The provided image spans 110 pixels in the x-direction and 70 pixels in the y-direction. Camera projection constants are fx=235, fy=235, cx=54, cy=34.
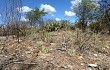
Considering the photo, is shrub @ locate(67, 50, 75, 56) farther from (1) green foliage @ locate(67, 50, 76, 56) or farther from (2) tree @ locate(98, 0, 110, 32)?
(2) tree @ locate(98, 0, 110, 32)

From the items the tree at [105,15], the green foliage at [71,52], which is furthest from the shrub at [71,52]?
the tree at [105,15]

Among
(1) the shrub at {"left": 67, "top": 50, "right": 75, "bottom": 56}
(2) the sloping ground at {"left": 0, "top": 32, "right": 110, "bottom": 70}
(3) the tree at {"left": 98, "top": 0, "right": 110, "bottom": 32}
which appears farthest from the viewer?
(3) the tree at {"left": 98, "top": 0, "right": 110, "bottom": 32}

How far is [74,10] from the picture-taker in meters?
20.8

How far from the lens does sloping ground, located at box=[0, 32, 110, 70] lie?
4.41 m

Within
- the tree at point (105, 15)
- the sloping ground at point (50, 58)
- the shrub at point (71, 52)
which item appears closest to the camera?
the sloping ground at point (50, 58)

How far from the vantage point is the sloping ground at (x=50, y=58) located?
4.41 m

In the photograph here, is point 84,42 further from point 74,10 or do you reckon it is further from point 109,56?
point 74,10

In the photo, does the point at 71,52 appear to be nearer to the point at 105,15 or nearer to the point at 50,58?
the point at 50,58

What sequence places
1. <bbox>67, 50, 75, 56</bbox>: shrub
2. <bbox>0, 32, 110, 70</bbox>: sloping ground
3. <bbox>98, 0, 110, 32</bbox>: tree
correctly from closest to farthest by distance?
<bbox>0, 32, 110, 70</bbox>: sloping ground < <bbox>67, 50, 75, 56</bbox>: shrub < <bbox>98, 0, 110, 32</bbox>: tree

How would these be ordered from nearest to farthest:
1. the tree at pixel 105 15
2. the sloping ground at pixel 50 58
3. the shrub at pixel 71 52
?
the sloping ground at pixel 50 58, the shrub at pixel 71 52, the tree at pixel 105 15

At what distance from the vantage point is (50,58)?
15.5 feet

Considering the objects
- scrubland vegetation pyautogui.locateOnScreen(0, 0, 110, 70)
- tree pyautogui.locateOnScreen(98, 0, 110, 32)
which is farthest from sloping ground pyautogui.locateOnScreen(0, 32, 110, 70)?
tree pyautogui.locateOnScreen(98, 0, 110, 32)

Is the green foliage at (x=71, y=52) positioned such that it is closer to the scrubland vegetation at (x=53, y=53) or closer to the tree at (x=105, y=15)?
the scrubland vegetation at (x=53, y=53)

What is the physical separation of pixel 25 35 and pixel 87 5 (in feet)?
46.5
